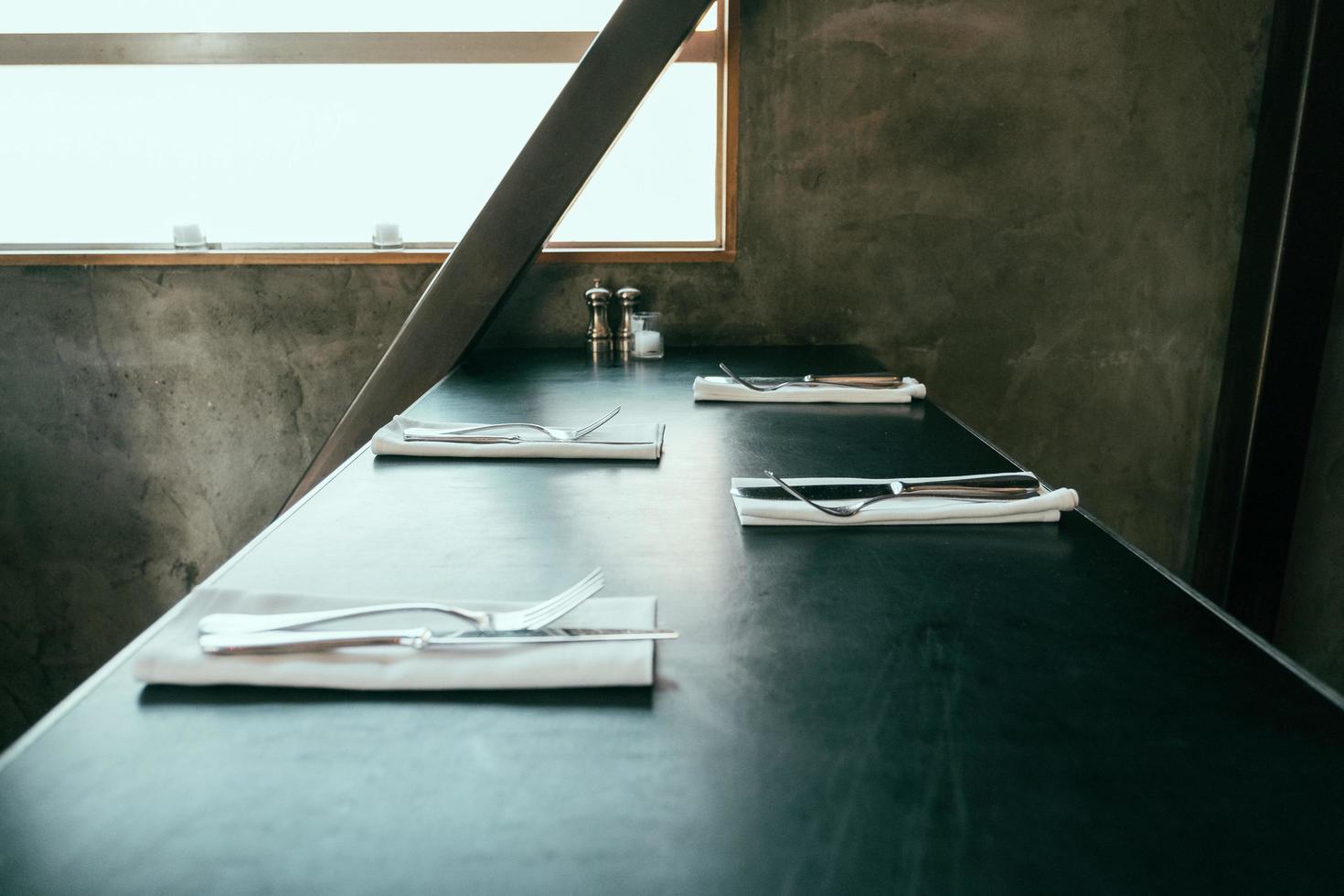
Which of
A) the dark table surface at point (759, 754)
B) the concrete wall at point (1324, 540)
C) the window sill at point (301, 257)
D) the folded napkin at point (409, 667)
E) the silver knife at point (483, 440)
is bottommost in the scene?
the concrete wall at point (1324, 540)

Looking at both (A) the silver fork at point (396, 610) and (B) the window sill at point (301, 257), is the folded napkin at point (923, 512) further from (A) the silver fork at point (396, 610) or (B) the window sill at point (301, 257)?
(B) the window sill at point (301, 257)

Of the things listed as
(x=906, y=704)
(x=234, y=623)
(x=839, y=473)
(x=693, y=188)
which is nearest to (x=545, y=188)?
(x=693, y=188)

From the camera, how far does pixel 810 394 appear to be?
65.9 inches

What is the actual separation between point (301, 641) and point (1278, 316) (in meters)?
2.56

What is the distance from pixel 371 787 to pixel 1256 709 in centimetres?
61

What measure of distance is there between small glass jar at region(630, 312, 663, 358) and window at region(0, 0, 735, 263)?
0.82ft

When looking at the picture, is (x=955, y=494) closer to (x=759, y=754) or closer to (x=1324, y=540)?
(x=759, y=754)

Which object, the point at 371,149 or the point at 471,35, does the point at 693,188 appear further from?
the point at 371,149

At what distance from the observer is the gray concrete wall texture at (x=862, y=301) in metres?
2.33

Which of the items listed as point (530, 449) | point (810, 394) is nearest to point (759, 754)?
point (530, 449)

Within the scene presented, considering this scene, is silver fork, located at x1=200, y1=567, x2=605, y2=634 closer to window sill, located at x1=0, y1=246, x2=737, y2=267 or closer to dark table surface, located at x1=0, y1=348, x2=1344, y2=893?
dark table surface, located at x1=0, y1=348, x2=1344, y2=893

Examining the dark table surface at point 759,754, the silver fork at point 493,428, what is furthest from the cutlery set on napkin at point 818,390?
the dark table surface at point 759,754

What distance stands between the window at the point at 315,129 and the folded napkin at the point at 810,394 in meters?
0.84

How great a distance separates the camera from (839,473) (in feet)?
4.07
